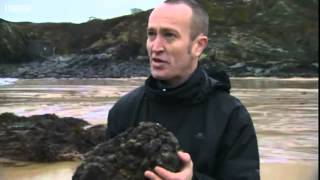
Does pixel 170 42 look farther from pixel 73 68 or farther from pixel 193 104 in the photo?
pixel 73 68

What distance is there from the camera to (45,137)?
101 inches

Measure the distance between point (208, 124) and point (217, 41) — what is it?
4.32 feet

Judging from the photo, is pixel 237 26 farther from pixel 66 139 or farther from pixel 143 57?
pixel 66 139

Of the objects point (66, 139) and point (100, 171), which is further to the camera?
point (66, 139)

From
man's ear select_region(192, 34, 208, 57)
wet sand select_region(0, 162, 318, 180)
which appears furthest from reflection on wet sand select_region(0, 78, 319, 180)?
man's ear select_region(192, 34, 208, 57)

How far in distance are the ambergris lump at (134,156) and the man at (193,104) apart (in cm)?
8

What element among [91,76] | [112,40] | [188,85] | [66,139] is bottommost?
[66,139]

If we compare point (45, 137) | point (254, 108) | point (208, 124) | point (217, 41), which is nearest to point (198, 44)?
point (208, 124)

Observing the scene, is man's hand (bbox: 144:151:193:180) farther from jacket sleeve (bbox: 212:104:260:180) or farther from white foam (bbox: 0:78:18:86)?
white foam (bbox: 0:78:18:86)

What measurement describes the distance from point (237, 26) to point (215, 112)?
53.4 inches

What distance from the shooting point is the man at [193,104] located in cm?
109

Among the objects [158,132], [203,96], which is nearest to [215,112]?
[203,96]

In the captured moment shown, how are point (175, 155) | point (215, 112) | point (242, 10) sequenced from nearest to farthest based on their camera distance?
point (175, 155) < point (215, 112) < point (242, 10)

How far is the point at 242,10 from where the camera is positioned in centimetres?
239
